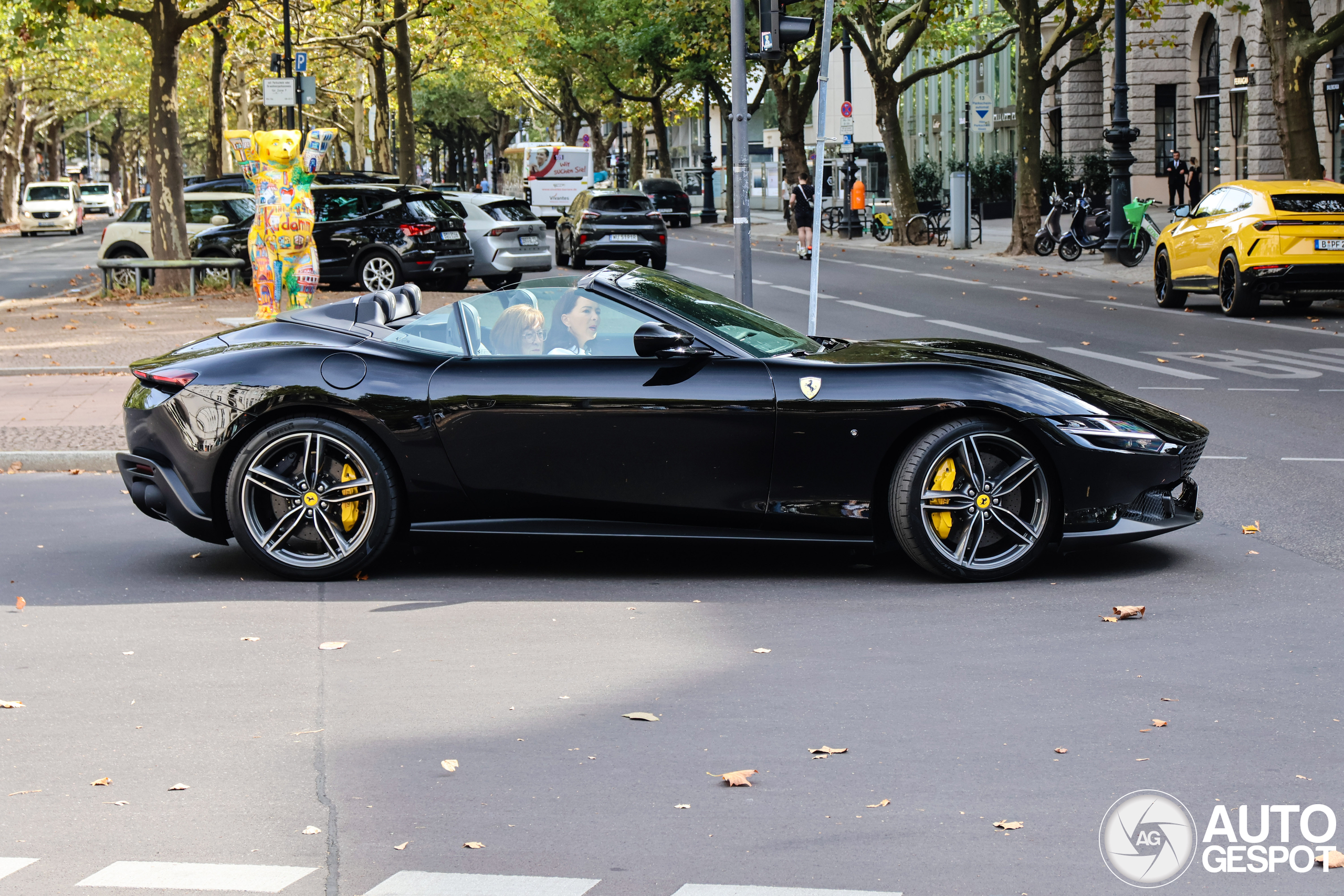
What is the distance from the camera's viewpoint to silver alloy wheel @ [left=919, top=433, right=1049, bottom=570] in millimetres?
6246

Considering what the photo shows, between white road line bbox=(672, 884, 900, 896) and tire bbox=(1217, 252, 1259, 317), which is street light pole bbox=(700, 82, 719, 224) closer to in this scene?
tire bbox=(1217, 252, 1259, 317)

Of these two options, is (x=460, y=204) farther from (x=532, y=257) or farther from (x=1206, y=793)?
(x=1206, y=793)

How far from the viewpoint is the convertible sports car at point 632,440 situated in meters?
6.27

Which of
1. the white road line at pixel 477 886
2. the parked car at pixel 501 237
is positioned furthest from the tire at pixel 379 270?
the white road line at pixel 477 886

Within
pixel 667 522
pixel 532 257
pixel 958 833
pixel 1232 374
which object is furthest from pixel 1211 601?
pixel 532 257

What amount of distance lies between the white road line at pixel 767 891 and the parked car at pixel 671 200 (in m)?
50.0

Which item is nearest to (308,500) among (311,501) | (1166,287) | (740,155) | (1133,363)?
(311,501)

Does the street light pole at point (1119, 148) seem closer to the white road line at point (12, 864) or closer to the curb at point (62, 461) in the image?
the curb at point (62, 461)

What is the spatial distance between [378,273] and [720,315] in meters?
17.5

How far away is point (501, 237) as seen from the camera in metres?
25.2

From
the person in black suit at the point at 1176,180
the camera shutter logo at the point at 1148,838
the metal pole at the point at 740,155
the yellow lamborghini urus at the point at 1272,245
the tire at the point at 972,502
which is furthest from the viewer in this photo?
the person in black suit at the point at 1176,180

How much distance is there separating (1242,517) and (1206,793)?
3.98m

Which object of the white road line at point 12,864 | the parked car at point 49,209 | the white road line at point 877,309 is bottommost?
the white road line at point 12,864

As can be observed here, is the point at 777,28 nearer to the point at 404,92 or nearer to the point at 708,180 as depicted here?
the point at 404,92
